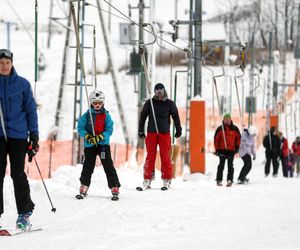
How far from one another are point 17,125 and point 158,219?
1754 mm

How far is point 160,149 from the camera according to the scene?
10969 millimetres

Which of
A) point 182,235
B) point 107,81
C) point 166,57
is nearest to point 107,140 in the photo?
point 182,235

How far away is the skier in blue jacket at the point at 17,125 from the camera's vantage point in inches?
255

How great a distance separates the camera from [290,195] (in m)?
10.4

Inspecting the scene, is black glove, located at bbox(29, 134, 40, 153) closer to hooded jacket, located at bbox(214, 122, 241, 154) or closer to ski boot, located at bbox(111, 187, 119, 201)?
ski boot, located at bbox(111, 187, 119, 201)

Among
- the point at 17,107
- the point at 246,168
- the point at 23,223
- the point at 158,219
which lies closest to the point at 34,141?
the point at 17,107

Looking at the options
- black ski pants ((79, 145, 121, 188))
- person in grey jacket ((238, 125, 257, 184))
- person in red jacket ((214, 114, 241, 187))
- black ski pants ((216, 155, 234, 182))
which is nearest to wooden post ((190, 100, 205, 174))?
person in grey jacket ((238, 125, 257, 184))

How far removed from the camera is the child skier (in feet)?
30.8

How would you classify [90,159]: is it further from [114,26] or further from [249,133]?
[114,26]

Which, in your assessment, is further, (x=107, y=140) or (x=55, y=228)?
(x=107, y=140)

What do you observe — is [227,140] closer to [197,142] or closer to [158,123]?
[158,123]

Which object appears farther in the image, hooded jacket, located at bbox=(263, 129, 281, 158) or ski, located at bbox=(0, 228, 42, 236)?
hooded jacket, located at bbox=(263, 129, 281, 158)

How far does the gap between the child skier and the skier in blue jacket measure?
2.64 meters

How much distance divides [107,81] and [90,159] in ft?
167
